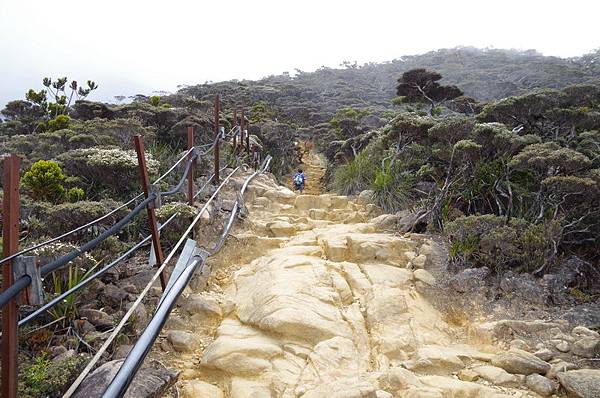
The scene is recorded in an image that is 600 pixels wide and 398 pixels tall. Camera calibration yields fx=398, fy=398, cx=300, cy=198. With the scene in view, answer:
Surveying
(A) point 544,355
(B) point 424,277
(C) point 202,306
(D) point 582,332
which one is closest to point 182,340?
(C) point 202,306

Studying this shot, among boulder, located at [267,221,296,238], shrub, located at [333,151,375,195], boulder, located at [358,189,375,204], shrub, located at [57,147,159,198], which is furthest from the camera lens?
shrub, located at [333,151,375,195]

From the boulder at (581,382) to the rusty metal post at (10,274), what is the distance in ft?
11.6

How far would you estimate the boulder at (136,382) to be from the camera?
8.42 ft

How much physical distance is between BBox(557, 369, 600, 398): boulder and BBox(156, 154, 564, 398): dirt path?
26cm

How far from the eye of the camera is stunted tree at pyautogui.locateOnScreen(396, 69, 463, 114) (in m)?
12.1

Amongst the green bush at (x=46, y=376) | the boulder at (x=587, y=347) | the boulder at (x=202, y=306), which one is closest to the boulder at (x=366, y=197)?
the boulder at (x=202, y=306)

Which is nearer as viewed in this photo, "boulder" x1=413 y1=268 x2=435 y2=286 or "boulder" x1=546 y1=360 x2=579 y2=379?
"boulder" x1=546 y1=360 x2=579 y2=379

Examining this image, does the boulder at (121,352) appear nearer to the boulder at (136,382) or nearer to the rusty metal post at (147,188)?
the boulder at (136,382)

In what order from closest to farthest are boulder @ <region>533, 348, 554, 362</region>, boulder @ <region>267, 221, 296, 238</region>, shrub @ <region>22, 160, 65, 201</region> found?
boulder @ <region>533, 348, 554, 362</region>, shrub @ <region>22, 160, 65, 201</region>, boulder @ <region>267, 221, 296, 238</region>

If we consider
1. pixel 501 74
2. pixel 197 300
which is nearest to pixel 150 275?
pixel 197 300

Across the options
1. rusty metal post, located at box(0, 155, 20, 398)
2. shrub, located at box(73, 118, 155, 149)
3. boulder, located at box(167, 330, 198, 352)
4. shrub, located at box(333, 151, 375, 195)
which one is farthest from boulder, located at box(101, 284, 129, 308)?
shrub, located at box(333, 151, 375, 195)

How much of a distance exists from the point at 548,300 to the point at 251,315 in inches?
130

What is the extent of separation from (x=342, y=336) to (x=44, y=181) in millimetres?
4924

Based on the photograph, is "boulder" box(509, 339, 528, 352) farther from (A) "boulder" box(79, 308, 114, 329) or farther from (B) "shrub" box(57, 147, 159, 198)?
(B) "shrub" box(57, 147, 159, 198)
